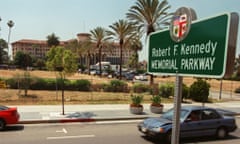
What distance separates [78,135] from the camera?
12555 mm

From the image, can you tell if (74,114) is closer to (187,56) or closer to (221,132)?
(221,132)

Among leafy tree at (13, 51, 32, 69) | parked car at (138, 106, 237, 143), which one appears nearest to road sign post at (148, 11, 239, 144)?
parked car at (138, 106, 237, 143)

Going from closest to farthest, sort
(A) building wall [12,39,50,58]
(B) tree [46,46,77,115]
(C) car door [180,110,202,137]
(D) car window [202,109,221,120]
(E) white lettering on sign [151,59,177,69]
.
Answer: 1. (E) white lettering on sign [151,59,177,69]
2. (C) car door [180,110,202,137]
3. (D) car window [202,109,221,120]
4. (B) tree [46,46,77,115]
5. (A) building wall [12,39,50,58]

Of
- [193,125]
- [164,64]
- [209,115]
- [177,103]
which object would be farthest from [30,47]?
[177,103]

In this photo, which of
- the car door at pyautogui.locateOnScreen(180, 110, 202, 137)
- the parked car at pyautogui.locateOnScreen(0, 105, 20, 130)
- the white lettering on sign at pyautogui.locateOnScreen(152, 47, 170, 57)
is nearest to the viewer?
the white lettering on sign at pyautogui.locateOnScreen(152, 47, 170, 57)

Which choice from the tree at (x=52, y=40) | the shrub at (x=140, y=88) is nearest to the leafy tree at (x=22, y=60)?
the tree at (x=52, y=40)

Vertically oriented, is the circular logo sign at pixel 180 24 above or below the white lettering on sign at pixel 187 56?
above

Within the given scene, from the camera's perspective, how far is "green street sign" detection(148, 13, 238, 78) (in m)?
2.09

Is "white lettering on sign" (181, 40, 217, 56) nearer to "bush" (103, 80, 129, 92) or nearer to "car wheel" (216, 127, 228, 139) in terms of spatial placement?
"car wheel" (216, 127, 228, 139)

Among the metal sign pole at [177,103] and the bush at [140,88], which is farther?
the bush at [140,88]

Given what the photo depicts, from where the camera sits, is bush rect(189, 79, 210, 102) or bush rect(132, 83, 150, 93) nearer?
bush rect(189, 79, 210, 102)

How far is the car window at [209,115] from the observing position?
1214 centimetres

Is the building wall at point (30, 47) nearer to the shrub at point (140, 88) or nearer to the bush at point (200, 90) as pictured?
the shrub at point (140, 88)

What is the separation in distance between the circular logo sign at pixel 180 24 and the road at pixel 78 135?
929cm
